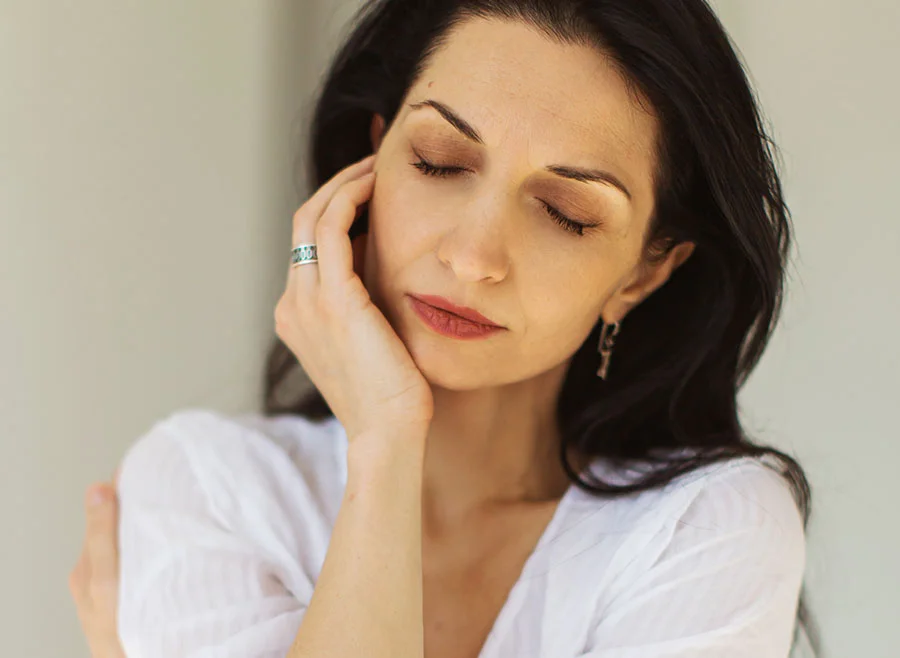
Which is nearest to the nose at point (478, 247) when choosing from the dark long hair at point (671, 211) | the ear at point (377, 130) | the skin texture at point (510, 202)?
the skin texture at point (510, 202)

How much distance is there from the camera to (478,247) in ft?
3.37

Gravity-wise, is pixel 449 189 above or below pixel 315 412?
above

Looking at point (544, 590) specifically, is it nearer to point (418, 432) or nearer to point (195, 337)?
point (418, 432)

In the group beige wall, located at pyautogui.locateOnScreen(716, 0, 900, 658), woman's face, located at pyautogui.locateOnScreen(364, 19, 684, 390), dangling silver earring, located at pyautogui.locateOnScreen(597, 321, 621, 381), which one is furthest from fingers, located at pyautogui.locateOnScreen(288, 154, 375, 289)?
beige wall, located at pyautogui.locateOnScreen(716, 0, 900, 658)

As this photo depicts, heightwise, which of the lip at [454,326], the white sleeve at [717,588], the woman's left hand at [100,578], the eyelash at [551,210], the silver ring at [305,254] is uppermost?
the eyelash at [551,210]

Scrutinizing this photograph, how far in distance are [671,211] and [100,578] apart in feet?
3.25

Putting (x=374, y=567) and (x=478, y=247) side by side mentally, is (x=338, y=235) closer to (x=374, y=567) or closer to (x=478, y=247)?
(x=478, y=247)

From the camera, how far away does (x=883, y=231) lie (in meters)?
1.40

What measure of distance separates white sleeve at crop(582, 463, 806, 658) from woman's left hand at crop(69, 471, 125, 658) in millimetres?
687

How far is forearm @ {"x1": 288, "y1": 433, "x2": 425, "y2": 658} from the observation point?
3.21 ft

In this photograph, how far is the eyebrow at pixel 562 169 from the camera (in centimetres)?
106

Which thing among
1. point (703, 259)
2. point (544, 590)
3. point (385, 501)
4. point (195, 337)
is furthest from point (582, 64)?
point (195, 337)

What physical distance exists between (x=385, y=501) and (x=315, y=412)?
49 cm

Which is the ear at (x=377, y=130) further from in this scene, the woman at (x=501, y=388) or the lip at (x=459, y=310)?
the lip at (x=459, y=310)
